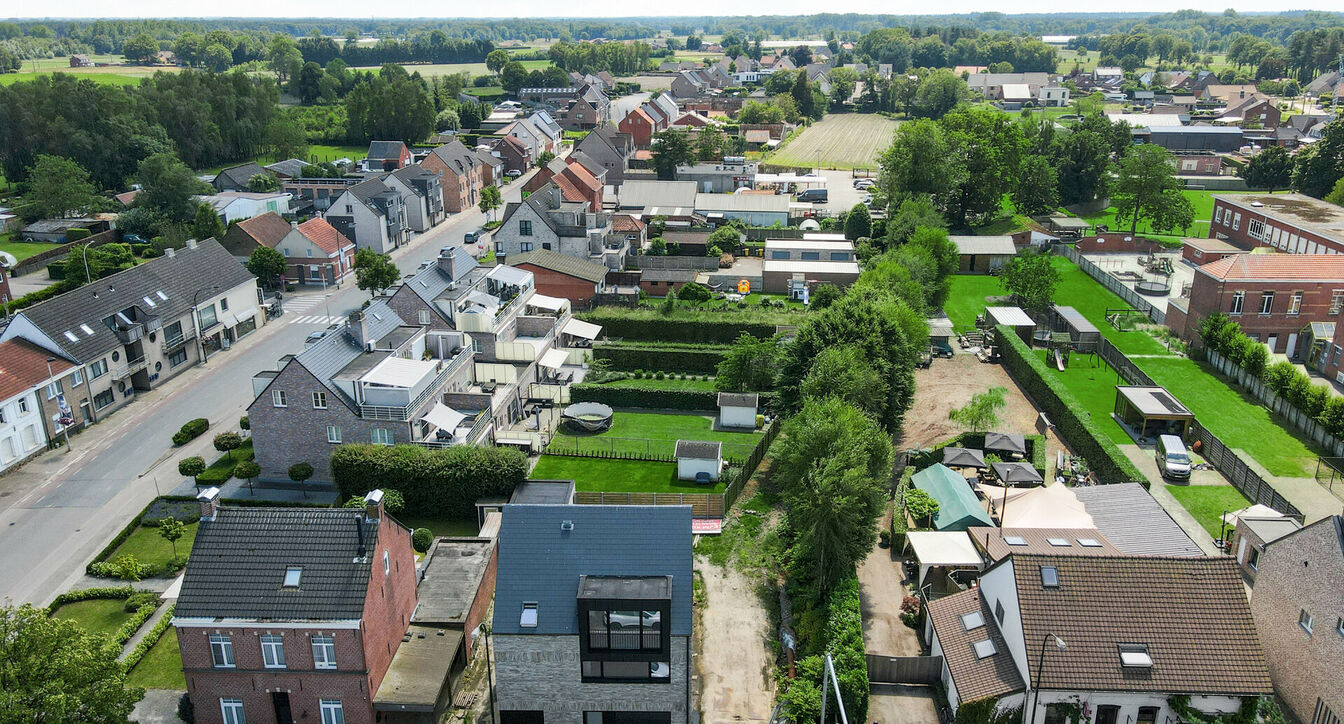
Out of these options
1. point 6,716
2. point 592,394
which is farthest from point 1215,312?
point 6,716

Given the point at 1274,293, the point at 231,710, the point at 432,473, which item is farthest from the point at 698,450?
the point at 1274,293

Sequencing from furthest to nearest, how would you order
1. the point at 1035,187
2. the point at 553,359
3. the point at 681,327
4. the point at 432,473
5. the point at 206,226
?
the point at 1035,187, the point at 206,226, the point at 681,327, the point at 553,359, the point at 432,473

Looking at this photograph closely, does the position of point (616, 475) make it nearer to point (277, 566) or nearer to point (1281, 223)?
point (277, 566)

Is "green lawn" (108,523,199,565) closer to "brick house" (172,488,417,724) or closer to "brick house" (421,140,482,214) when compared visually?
"brick house" (172,488,417,724)

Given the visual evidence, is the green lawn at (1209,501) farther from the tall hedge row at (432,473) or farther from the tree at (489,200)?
the tree at (489,200)

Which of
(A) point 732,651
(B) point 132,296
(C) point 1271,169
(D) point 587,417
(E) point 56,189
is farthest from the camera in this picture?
(C) point 1271,169

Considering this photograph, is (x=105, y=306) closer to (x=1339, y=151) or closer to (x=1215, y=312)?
(x=1215, y=312)
